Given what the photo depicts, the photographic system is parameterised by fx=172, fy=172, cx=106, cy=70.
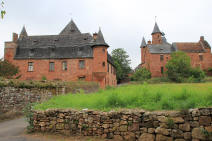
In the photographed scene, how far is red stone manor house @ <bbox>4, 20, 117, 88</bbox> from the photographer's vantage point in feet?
96.2

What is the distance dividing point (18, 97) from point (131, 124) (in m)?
13.5

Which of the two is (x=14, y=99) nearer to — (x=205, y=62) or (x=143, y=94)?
(x=143, y=94)

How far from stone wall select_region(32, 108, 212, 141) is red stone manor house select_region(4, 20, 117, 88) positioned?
2047 centimetres

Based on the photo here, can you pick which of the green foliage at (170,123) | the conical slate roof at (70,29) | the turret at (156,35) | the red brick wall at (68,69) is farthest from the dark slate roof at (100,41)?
the turret at (156,35)

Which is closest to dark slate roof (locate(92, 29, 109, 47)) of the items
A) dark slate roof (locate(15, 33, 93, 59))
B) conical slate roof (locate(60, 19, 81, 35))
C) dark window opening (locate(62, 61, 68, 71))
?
dark slate roof (locate(15, 33, 93, 59))

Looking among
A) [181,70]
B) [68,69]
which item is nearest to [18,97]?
[68,69]

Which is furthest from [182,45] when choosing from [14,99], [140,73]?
[14,99]

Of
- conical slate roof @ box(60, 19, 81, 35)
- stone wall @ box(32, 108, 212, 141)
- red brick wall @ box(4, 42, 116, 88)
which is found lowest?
stone wall @ box(32, 108, 212, 141)

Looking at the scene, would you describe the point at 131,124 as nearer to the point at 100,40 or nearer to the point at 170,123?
the point at 170,123

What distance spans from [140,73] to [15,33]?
97.8 ft

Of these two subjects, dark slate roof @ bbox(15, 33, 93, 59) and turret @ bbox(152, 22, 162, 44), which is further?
turret @ bbox(152, 22, 162, 44)

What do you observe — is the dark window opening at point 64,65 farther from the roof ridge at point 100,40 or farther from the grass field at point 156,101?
the grass field at point 156,101

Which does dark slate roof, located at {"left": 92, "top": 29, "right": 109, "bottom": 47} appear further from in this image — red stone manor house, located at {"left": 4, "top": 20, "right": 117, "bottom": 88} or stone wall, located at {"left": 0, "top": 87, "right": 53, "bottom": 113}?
stone wall, located at {"left": 0, "top": 87, "right": 53, "bottom": 113}

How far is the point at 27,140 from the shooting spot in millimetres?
8070
